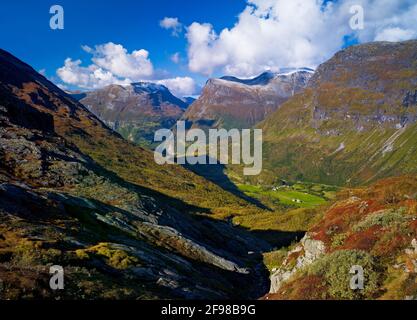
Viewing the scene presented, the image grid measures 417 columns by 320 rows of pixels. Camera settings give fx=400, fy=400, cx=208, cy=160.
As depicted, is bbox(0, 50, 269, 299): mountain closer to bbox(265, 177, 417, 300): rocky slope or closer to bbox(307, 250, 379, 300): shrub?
bbox(265, 177, 417, 300): rocky slope

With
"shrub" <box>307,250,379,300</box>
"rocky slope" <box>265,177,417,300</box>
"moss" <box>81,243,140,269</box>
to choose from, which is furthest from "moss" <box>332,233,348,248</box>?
"moss" <box>81,243,140,269</box>

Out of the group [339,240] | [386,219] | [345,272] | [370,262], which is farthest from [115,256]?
[386,219]

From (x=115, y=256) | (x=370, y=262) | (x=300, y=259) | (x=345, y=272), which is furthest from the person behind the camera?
(x=300, y=259)

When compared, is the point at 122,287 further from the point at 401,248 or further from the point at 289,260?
the point at 289,260

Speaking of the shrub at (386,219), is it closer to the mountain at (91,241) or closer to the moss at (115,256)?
the mountain at (91,241)

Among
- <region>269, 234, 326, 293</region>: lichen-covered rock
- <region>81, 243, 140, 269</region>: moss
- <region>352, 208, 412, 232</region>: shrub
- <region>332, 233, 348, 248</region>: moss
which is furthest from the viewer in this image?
<region>269, 234, 326, 293</region>: lichen-covered rock

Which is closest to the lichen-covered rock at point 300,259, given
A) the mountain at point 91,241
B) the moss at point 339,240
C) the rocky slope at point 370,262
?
the rocky slope at point 370,262

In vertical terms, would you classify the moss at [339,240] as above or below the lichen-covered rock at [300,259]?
above

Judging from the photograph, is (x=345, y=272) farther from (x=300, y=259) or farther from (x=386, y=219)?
(x=300, y=259)

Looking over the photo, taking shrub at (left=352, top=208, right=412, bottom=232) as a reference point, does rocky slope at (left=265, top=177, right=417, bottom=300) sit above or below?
below
